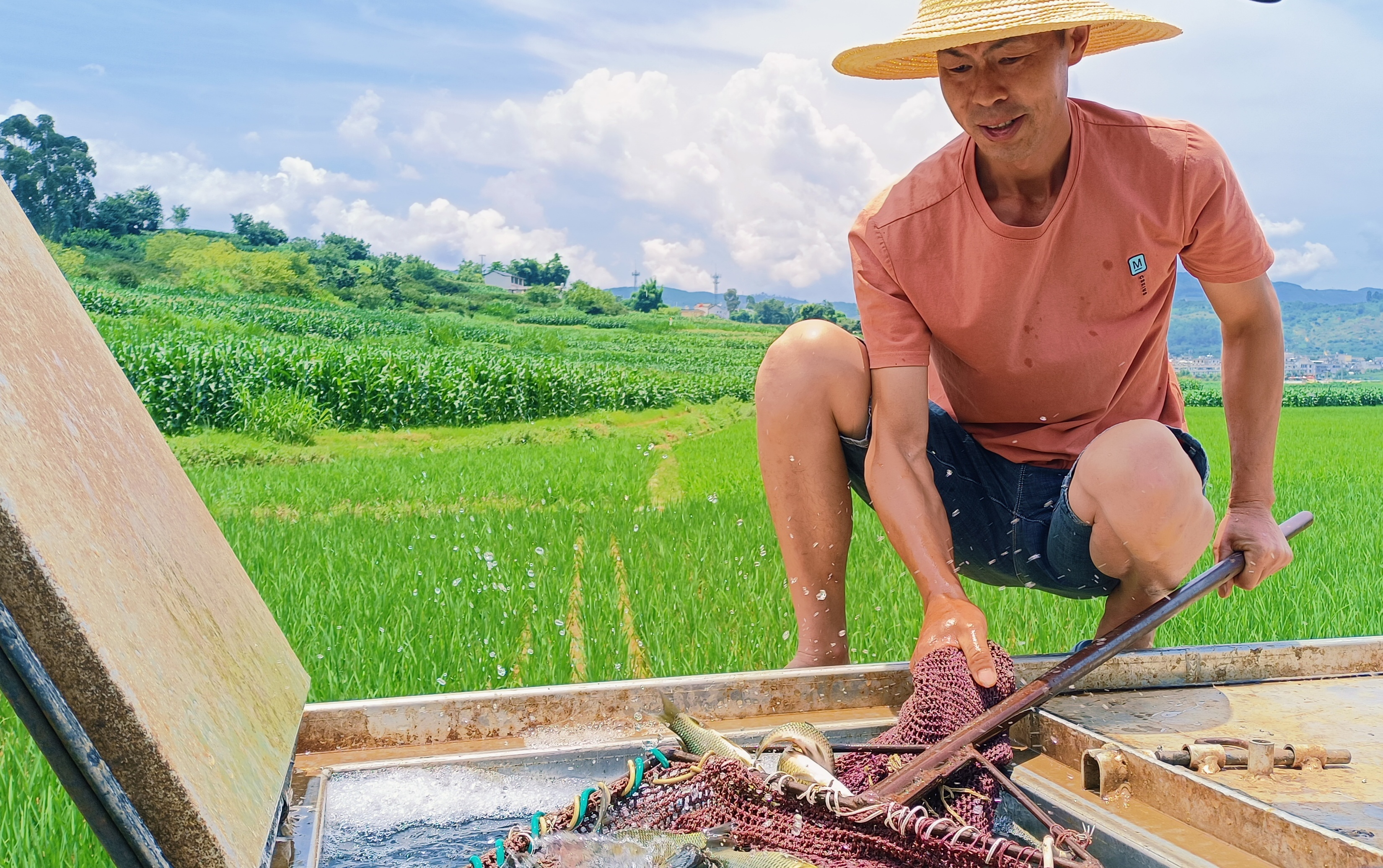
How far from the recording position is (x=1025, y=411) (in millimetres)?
2471

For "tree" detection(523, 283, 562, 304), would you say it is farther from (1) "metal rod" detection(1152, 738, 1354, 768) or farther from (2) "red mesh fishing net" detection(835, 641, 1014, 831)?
(1) "metal rod" detection(1152, 738, 1354, 768)

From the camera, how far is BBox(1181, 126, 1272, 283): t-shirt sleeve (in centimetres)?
222

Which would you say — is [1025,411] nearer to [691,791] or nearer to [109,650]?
[691,791]

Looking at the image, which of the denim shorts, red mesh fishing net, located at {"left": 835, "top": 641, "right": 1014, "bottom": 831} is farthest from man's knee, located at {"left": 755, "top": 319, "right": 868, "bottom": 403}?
red mesh fishing net, located at {"left": 835, "top": 641, "right": 1014, "bottom": 831}

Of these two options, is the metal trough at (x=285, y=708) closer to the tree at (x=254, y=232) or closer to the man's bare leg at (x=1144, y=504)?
the man's bare leg at (x=1144, y=504)

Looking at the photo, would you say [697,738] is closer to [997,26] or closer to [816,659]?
[816,659]

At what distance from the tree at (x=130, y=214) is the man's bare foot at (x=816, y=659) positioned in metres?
72.3

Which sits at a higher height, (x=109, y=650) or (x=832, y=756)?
(x=109, y=650)

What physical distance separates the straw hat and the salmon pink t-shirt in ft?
0.68

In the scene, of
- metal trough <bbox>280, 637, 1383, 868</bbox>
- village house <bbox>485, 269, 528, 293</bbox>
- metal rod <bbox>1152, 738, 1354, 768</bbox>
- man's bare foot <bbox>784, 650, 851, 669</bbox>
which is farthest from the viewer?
village house <bbox>485, 269, 528, 293</bbox>

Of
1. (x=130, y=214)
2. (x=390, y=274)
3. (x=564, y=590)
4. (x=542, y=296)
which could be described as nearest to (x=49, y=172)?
(x=130, y=214)

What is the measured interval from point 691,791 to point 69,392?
3.27 feet

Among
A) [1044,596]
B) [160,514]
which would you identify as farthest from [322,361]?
[160,514]

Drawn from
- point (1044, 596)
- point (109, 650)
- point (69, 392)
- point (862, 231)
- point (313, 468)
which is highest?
point (862, 231)
